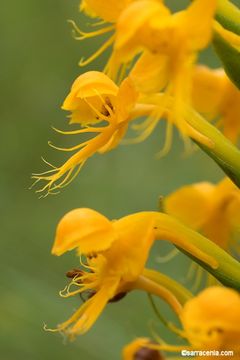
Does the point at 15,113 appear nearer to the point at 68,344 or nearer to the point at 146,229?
the point at 68,344

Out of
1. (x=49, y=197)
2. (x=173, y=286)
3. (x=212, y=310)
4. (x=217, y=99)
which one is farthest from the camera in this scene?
(x=49, y=197)

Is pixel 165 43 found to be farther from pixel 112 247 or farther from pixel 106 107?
pixel 112 247

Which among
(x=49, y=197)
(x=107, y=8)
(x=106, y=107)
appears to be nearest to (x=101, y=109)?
(x=106, y=107)

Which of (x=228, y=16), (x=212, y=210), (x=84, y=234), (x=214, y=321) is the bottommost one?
(x=212, y=210)

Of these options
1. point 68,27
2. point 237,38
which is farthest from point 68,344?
point 68,27

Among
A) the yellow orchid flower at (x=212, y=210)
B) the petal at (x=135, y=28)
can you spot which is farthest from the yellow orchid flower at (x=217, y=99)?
the petal at (x=135, y=28)

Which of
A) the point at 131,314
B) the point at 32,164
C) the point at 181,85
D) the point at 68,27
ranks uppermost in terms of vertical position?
the point at 181,85
